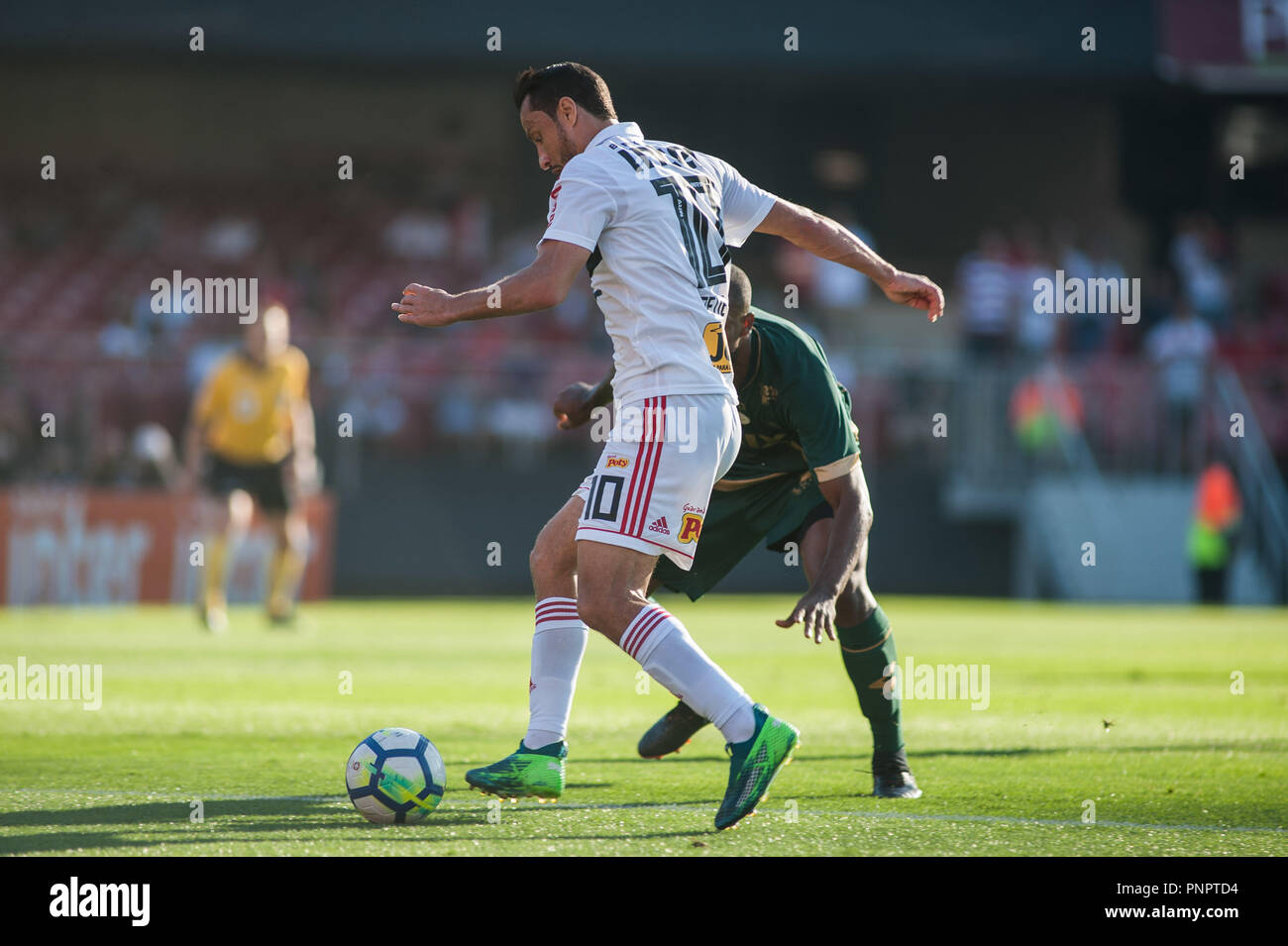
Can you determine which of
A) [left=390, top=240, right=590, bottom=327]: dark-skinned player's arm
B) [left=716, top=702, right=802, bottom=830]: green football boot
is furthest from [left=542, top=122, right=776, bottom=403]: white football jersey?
[left=716, top=702, right=802, bottom=830]: green football boot

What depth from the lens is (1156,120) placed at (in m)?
25.4

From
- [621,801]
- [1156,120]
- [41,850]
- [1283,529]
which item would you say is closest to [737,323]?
[621,801]

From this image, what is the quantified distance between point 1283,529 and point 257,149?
17.6 metres

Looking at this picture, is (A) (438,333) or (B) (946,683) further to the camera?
(A) (438,333)

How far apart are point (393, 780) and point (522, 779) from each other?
430 mm

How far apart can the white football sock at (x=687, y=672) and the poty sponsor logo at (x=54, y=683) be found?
4097mm

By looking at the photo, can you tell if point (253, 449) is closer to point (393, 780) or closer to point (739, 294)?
point (739, 294)

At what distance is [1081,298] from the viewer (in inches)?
816

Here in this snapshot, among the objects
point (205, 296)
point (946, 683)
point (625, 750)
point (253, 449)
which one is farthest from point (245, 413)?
point (205, 296)

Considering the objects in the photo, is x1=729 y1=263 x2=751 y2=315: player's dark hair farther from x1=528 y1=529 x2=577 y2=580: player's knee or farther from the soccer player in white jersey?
x1=528 y1=529 x2=577 y2=580: player's knee
